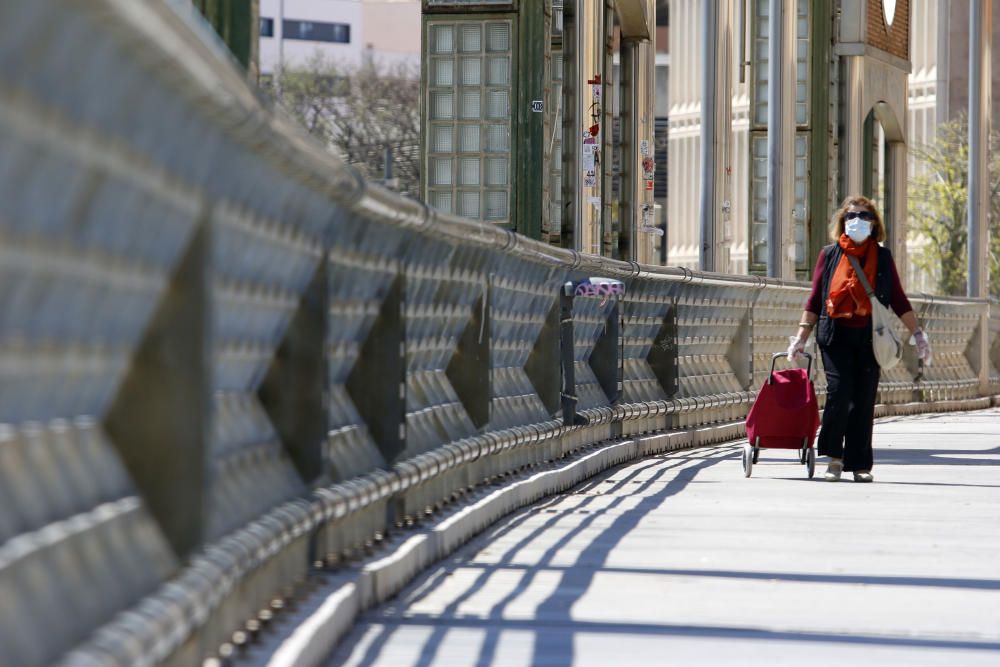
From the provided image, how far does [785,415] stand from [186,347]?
974 centimetres

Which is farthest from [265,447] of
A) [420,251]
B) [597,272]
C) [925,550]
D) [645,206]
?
[645,206]

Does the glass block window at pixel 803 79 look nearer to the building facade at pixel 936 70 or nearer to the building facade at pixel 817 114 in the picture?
the building facade at pixel 817 114

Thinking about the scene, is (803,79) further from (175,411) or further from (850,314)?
(175,411)

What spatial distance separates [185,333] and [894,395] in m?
23.7

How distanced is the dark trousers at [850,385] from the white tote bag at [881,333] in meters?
0.10

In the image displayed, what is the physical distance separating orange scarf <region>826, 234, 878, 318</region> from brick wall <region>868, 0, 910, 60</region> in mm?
28636

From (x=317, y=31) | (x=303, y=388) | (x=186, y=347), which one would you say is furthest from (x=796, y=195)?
(x=317, y=31)

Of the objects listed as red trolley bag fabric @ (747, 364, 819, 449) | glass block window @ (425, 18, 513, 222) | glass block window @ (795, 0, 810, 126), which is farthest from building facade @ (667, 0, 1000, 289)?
red trolley bag fabric @ (747, 364, 819, 449)

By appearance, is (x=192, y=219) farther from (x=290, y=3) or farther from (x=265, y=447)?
(x=290, y=3)

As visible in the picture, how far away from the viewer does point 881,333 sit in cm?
1357

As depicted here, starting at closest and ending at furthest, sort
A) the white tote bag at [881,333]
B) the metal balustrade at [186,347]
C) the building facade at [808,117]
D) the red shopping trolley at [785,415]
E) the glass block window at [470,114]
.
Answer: the metal balustrade at [186,347]
the white tote bag at [881,333]
the red shopping trolley at [785,415]
the glass block window at [470,114]
the building facade at [808,117]

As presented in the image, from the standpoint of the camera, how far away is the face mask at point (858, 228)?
13.7 metres

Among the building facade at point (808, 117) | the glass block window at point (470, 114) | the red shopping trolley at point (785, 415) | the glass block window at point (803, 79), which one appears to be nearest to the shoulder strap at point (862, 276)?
the red shopping trolley at point (785, 415)

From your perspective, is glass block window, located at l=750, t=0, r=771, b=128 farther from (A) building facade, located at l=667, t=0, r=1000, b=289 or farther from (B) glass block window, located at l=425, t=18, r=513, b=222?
(B) glass block window, located at l=425, t=18, r=513, b=222
